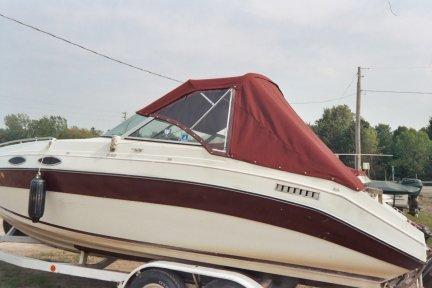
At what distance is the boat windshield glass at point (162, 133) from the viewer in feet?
16.0

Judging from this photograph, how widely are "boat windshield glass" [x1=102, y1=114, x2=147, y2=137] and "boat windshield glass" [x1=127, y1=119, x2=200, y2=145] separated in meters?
0.13

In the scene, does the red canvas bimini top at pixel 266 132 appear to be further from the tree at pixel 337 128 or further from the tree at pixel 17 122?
the tree at pixel 17 122

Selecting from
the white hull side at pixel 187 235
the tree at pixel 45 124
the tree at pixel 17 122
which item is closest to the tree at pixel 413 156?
the tree at pixel 45 124

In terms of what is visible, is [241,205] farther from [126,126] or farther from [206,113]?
[126,126]

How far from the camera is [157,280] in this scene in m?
4.64

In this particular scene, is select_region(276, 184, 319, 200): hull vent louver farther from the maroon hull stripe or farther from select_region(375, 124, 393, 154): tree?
select_region(375, 124, 393, 154): tree

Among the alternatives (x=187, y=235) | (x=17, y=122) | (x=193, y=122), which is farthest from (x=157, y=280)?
(x=17, y=122)

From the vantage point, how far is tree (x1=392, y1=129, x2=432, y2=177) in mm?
56969

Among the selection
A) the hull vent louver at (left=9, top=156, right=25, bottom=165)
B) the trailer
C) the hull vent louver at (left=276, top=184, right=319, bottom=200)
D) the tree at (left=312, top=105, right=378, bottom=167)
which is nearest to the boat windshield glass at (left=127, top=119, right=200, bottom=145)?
the hull vent louver at (left=276, top=184, right=319, bottom=200)

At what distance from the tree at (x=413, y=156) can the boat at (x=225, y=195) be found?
56161 millimetres

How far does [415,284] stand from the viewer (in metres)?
4.95

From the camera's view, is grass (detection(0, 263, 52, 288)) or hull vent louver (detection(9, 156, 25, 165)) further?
grass (detection(0, 263, 52, 288))

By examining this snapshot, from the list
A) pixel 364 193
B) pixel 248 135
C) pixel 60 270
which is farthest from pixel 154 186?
pixel 364 193

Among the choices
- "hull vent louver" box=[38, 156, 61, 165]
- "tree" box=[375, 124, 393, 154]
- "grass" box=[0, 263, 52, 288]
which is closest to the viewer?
"hull vent louver" box=[38, 156, 61, 165]
